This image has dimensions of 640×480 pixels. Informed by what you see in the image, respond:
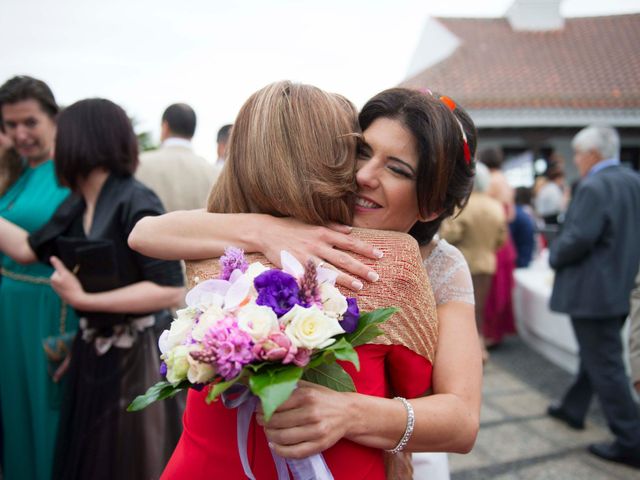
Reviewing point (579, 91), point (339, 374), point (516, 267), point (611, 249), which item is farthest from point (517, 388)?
point (579, 91)

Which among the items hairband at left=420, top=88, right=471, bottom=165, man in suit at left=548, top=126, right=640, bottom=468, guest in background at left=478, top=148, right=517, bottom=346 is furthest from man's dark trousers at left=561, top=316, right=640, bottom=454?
hairband at left=420, top=88, right=471, bottom=165

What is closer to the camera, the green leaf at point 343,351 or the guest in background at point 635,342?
the green leaf at point 343,351

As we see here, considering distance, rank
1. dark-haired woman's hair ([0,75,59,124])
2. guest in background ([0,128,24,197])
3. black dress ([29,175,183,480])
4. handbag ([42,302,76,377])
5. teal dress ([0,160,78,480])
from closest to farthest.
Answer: black dress ([29,175,183,480]), handbag ([42,302,76,377]), teal dress ([0,160,78,480]), dark-haired woman's hair ([0,75,59,124]), guest in background ([0,128,24,197])

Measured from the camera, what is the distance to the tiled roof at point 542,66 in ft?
44.4

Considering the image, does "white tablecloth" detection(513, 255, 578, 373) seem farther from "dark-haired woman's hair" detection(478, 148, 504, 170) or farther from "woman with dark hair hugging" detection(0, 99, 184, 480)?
"woman with dark hair hugging" detection(0, 99, 184, 480)

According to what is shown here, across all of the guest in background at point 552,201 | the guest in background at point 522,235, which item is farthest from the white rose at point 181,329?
the guest in background at point 552,201

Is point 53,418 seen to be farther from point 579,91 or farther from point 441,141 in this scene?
point 579,91

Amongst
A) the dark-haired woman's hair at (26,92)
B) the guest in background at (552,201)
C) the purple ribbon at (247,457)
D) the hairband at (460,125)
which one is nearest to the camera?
the purple ribbon at (247,457)

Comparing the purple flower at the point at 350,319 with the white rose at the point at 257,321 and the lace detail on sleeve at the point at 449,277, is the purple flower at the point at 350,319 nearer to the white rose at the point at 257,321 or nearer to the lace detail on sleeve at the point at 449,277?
the white rose at the point at 257,321

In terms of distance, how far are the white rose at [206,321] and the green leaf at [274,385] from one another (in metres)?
0.13

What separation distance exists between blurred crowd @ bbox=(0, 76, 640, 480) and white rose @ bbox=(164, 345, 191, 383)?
128 centimetres

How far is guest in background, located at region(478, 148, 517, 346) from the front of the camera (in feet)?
20.5

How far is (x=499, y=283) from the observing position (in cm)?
653

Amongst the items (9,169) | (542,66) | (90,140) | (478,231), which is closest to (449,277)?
(90,140)
